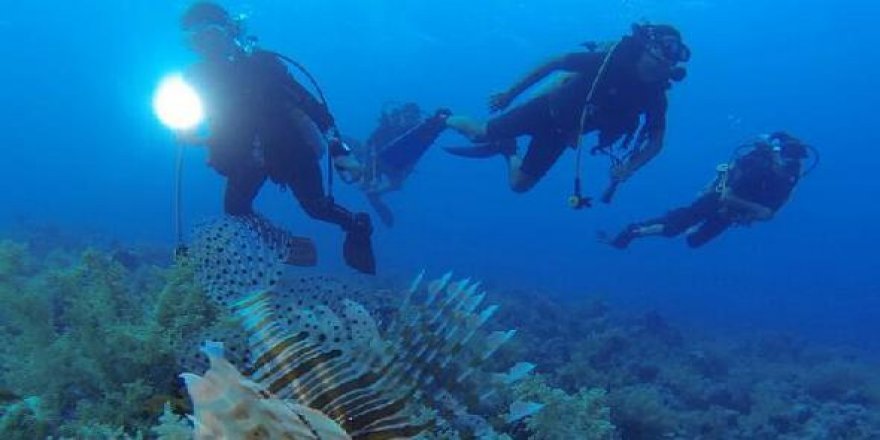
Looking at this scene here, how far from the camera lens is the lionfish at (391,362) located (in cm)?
113

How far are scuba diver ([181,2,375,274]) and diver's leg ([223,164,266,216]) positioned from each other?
0.01 m

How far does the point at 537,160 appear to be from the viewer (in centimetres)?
791

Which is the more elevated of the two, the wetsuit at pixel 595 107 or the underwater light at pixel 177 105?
the wetsuit at pixel 595 107

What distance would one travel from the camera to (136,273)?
808cm

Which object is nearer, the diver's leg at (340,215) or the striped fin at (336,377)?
the striped fin at (336,377)

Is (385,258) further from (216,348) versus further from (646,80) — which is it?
(216,348)

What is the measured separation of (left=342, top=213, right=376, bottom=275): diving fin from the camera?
20.9 feet

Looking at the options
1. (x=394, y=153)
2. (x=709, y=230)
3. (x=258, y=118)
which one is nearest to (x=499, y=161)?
(x=709, y=230)

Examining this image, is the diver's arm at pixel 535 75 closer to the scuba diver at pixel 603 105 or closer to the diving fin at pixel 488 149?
the scuba diver at pixel 603 105

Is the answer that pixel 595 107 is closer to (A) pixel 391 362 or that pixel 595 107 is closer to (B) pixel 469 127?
(B) pixel 469 127

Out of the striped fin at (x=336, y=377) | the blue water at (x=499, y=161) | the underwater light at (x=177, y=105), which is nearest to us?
the striped fin at (x=336, y=377)

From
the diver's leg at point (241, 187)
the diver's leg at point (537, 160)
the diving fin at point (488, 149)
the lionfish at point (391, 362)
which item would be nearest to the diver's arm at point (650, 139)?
the diver's leg at point (537, 160)

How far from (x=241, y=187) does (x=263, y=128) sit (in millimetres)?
787

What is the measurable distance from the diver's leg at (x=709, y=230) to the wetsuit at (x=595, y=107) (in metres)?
3.32
